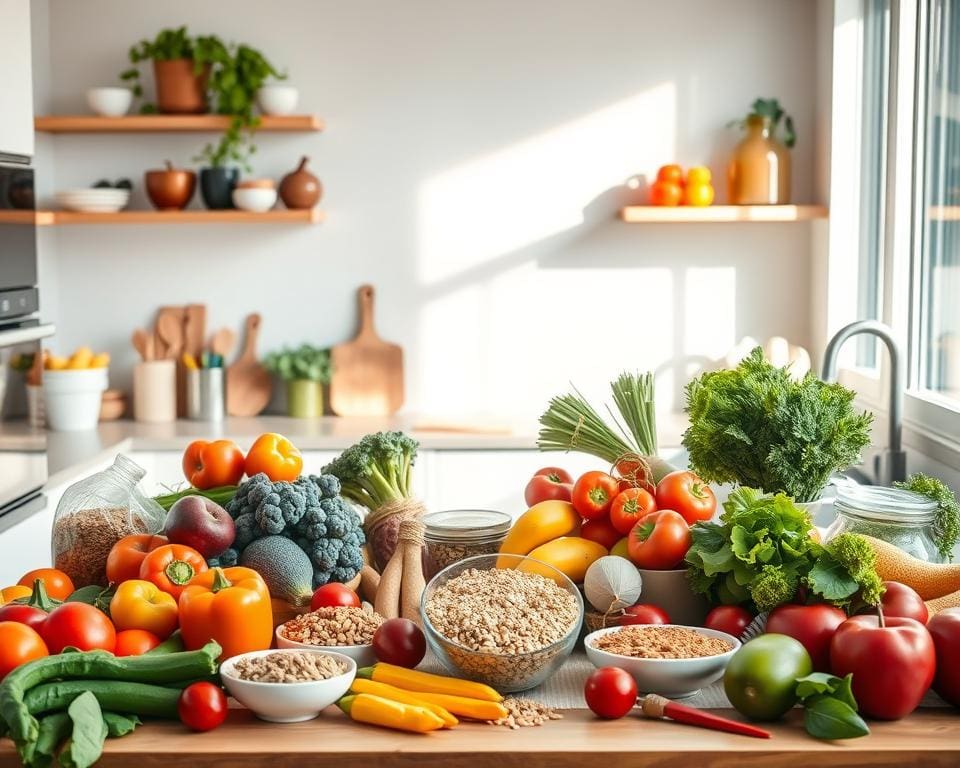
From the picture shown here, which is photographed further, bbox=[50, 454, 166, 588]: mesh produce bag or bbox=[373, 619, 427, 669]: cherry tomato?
bbox=[50, 454, 166, 588]: mesh produce bag

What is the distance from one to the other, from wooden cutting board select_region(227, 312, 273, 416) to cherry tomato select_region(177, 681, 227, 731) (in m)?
3.19

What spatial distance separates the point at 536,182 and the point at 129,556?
3.02m

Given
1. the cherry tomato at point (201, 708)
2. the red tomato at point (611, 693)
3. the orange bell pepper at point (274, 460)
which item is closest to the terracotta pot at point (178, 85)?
the orange bell pepper at point (274, 460)

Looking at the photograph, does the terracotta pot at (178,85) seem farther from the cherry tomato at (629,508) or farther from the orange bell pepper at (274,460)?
the cherry tomato at (629,508)

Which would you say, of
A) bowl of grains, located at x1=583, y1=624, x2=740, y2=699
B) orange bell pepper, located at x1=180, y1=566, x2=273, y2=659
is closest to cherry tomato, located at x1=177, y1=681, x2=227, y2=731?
orange bell pepper, located at x1=180, y1=566, x2=273, y2=659

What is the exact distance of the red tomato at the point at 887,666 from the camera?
137cm

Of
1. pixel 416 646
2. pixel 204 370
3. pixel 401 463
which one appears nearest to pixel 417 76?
pixel 204 370

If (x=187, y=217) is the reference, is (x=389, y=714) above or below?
below

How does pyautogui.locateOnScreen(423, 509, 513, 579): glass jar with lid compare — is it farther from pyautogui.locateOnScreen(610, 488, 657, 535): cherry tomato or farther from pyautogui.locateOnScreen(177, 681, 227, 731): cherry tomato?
pyautogui.locateOnScreen(177, 681, 227, 731): cherry tomato

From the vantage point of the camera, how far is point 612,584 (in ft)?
5.36

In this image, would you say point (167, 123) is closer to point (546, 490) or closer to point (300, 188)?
point (300, 188)

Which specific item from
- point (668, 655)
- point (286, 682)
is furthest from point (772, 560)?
point (286, 682)

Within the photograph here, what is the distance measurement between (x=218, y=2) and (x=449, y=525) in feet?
10.5

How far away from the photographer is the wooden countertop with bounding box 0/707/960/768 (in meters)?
1.31
